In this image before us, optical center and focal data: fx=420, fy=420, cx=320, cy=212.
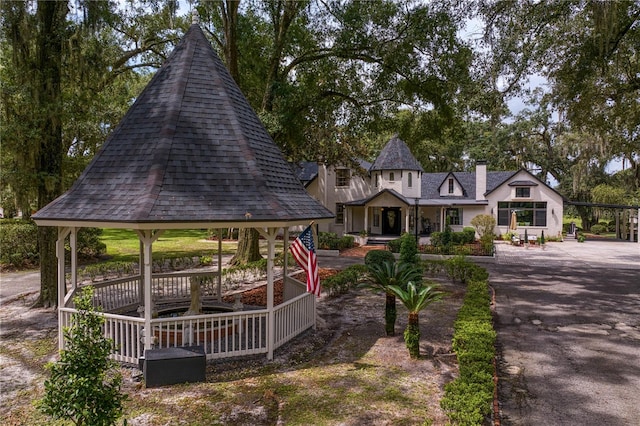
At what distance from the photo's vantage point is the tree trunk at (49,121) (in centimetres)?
1220

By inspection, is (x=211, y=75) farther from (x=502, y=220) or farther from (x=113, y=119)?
(x=502, y=220)

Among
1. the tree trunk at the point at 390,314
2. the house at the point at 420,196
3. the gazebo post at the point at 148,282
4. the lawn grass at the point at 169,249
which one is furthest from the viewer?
the house at the point at 420,196

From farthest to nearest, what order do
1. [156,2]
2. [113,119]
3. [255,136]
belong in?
[113,119], [156,2], [255,136]

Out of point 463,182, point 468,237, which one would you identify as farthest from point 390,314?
point 463,182

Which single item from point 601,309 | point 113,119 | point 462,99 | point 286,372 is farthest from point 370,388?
point 113,119

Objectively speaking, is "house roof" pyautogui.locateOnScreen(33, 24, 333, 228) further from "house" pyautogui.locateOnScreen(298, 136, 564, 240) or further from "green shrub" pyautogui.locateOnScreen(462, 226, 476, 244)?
"house" pyautogui.locateOnScreen(298, 136, 564, 240)

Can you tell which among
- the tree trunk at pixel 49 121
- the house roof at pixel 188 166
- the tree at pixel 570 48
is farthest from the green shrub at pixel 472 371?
the tree trunk at pixel 49 121

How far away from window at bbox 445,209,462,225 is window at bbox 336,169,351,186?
9.59 m

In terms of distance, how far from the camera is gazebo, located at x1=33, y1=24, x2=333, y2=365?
7980 millimetres

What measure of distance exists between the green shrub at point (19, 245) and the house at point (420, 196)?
66.3ft

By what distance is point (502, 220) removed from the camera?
36656mm

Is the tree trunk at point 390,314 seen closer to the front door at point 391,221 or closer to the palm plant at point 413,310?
the palm plant at point 413,310

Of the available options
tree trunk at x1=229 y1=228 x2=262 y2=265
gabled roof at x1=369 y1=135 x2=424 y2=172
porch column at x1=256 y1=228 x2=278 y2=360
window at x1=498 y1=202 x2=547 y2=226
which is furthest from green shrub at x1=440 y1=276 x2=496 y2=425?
window at x1=498 y1=202 x2=547 y2=226

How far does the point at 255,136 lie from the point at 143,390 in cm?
596
